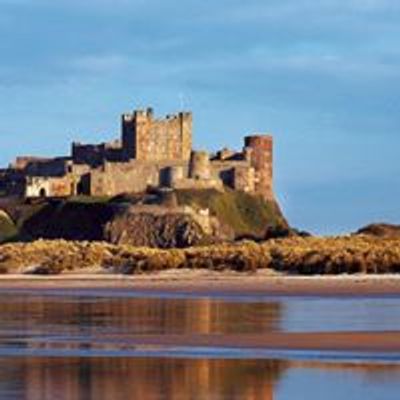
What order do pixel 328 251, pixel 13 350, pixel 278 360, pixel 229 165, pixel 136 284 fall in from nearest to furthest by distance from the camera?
pixel 278 360, pixel 13 350, pixel 136 284, pixel 328 251, pixel 229 165

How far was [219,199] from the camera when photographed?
7362 centimetres

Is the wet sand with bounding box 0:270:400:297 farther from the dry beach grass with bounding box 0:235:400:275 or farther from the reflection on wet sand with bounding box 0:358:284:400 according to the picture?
the reflection on wet sand with bounding box 0:358:284:400

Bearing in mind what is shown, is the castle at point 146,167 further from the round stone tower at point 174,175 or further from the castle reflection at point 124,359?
the castle reflection at point 124,359

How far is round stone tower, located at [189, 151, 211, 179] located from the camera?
75312mm

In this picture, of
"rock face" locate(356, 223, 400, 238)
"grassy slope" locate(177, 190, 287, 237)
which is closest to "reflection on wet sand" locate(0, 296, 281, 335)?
"rock face" locate(356, 223, 400, 238)

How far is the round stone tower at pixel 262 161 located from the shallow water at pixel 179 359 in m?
54.1

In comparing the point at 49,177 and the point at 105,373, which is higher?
the point at 49,177

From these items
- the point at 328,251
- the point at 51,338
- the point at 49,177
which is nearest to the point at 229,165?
the point at 49,177

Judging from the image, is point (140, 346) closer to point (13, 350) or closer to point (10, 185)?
point (13, 350)

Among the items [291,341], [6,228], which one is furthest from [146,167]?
[291,341]

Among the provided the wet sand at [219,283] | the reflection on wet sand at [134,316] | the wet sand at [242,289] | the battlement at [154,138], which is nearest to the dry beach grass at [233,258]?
the wet sand at [219,283]

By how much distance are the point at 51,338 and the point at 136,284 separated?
18.6 m

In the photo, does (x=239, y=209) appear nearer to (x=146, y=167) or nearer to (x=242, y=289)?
(x=146, y=167)

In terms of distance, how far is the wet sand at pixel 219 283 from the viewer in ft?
105
